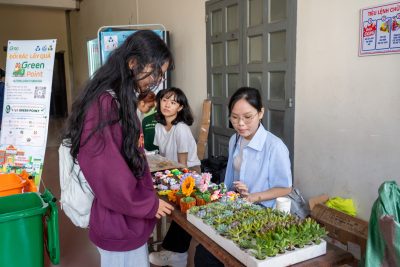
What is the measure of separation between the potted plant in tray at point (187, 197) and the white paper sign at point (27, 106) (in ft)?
5.74

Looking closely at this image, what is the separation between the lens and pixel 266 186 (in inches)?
68.4

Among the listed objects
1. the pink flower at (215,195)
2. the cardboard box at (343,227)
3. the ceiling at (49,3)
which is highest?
the ceiling at (49,3)

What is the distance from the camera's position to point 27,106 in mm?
2850

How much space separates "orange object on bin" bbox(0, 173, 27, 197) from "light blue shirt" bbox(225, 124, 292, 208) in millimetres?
1582

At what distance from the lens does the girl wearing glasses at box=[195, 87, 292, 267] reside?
1668 millimetres

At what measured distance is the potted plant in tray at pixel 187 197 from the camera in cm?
143

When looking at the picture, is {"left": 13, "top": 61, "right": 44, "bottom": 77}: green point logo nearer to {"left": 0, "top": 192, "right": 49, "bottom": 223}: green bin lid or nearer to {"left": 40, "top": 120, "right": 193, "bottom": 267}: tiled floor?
{"left": 40, "top": 120, "right": 193, "bottom": 267}: tiled floor

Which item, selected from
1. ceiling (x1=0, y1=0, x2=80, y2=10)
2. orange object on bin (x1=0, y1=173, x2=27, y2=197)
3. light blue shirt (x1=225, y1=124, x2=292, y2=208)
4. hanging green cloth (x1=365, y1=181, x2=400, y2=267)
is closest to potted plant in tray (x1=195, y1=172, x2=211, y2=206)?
light blue shirt (x1=225, y1=124, x2=292, y2=208)

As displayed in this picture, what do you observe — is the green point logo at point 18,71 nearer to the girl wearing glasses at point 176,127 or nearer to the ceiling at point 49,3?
the girl wearing glasses at point 176,127

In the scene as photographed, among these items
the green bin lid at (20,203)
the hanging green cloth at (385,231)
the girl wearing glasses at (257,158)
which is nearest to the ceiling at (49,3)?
the green bin lid at (20,203)

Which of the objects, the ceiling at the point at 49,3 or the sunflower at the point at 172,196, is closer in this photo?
the sunflower at the point at 172,196

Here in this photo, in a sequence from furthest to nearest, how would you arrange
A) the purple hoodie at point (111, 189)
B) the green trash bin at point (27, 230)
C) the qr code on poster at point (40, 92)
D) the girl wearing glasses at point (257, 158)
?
the qr code on poster at point (40, 92), the green trash bin at point (27, 230), the girl wearing glasses at point (257, 158), the purple hoodie at point (111, 189)

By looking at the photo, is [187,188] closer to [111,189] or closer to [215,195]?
[215,195]

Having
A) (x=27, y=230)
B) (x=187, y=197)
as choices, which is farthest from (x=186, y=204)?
(x=27, y=230)
